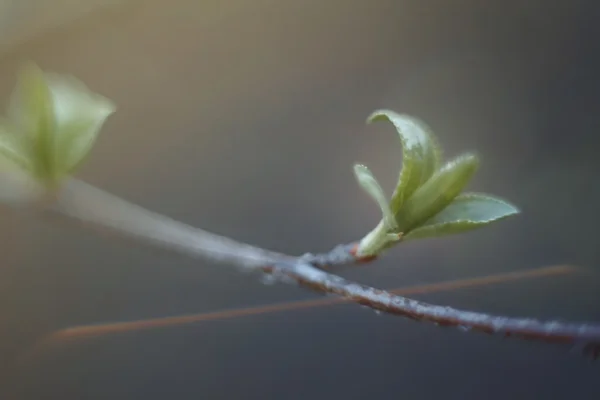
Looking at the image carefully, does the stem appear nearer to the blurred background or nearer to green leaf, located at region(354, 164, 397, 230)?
green leaf, located at region(354, 164, 397, 230)

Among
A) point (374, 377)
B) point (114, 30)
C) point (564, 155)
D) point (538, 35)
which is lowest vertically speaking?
point (374, 377)

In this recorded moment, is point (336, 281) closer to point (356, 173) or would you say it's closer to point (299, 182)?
point (356, 173)

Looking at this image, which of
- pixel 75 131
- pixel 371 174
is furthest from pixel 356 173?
pixel 75 131

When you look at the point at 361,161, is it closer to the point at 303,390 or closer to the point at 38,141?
the point at 303,390

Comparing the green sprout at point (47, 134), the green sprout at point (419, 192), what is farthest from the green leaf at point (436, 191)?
the green sprout at point (47, 134)

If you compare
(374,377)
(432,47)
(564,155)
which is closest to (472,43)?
(432,47)
